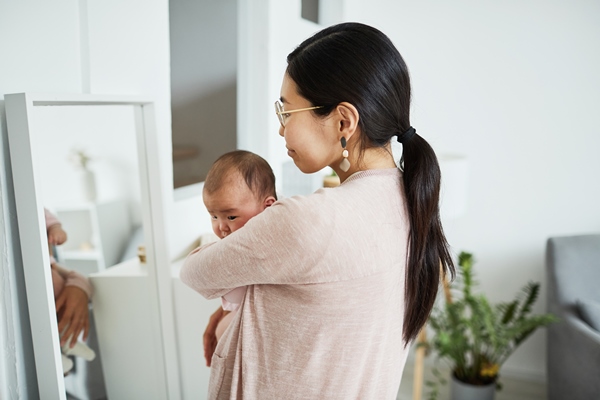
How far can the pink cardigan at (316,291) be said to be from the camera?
75cm

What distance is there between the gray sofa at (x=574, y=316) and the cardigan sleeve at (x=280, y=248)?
5.92 feet

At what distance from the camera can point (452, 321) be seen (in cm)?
251

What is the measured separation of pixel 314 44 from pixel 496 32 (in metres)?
2.28

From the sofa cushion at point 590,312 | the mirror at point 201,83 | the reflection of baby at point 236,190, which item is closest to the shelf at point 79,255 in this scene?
the reflection of baby at point 236,190

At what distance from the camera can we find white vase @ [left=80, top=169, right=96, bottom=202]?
1059 mm

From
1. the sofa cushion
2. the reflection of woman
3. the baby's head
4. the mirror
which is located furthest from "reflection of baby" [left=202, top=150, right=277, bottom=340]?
the sofa cushion

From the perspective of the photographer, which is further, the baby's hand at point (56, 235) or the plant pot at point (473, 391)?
the plant pot at point (473, 391)

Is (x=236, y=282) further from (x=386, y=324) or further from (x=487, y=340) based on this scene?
(x=487, y=340)

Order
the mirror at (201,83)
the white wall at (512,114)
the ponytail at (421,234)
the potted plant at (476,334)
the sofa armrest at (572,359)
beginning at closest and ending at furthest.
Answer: the ponytail at (421,234), the mirror at (201,83), the sofa armrest at (572,359), the potted plant at (476,334), the white wall at (512,114)

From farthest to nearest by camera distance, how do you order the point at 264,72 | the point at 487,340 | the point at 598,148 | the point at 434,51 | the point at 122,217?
the point at 434,51
the point at 598,148
the point at 487,340
the point at 264,72
the point at 122,217

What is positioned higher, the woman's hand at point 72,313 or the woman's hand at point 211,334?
the woman's hand at point 72,313

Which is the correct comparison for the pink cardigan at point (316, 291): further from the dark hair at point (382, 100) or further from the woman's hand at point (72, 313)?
the woman's hand at point (72, 313)

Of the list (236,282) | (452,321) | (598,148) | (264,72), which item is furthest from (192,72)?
(598,148)

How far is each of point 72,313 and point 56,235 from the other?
0.17 metres
